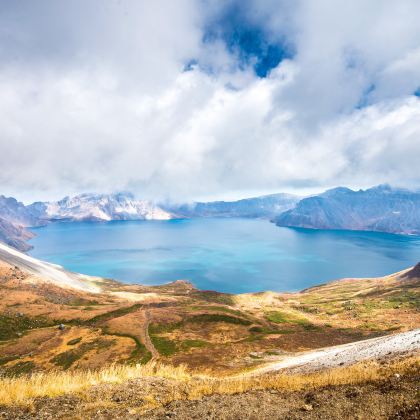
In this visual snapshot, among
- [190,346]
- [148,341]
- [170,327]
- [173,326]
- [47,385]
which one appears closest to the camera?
[47,385]

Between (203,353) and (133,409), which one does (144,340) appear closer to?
(203,353)

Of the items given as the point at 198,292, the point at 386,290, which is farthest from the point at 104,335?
the point at 386,290

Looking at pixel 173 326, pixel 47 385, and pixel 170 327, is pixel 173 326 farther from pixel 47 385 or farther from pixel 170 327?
pixel 47 385

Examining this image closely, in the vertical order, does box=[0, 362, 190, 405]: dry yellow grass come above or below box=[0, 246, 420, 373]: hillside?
above

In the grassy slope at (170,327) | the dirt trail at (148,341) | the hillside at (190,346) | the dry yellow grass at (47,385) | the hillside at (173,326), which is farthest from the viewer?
the dirt trail at (148,341)

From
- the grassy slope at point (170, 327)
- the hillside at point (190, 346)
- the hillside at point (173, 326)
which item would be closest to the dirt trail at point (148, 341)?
the hillside at point (173, 326)

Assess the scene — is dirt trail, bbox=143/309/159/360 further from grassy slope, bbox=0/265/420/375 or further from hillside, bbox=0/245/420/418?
grassy slope, bbox=0/265/420/375

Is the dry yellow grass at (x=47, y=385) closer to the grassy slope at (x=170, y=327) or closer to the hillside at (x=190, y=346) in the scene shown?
the hillside at (x=190, y=346)

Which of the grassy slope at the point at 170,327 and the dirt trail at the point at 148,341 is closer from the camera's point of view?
the grassy slope at the point at 170,327

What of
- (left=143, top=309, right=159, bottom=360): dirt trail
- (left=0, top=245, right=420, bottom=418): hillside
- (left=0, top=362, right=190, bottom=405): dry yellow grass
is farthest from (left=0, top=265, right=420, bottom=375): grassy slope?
(left=0, top=362, right=190, bottom=405): dry yellow grass

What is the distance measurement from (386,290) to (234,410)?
14578cm

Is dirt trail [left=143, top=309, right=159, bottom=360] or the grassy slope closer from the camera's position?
the grassy slope

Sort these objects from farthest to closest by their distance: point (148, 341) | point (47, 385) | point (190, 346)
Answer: point (148, 341)
point (190, 346)
point (47, 385)

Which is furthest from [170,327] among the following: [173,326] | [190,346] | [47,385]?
[47,385]
